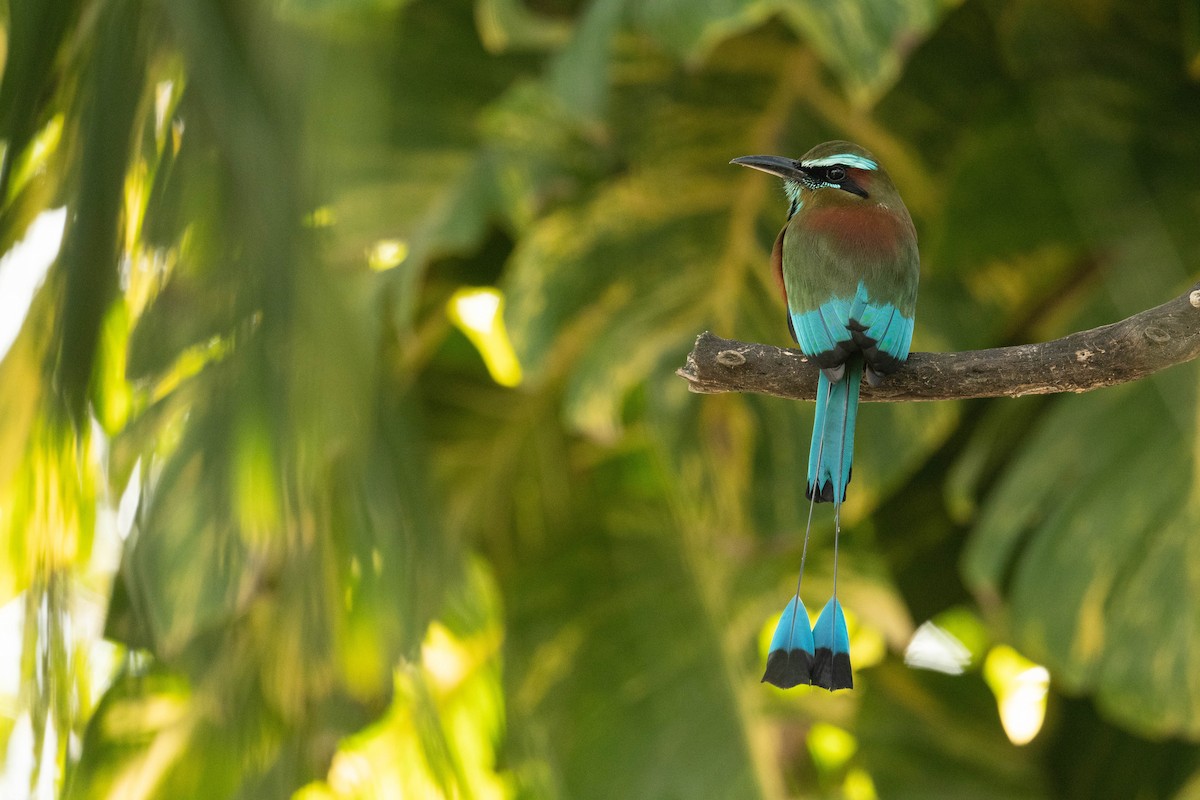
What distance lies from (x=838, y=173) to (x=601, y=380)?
125 centimetres

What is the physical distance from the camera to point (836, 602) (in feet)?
3.33

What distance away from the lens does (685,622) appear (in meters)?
3.23

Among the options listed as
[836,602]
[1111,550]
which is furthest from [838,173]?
[1111,550]

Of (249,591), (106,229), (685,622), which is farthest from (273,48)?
(685,622)

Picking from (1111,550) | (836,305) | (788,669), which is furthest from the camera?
(1111,550)

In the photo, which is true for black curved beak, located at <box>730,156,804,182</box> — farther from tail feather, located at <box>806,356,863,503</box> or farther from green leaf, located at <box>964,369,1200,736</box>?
green leaf, located at <box>964,369,1200,736</box>

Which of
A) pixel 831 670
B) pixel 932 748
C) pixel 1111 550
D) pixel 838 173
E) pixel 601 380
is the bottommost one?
pixel 932 748

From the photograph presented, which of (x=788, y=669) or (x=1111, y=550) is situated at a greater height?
(x=788, y=669)

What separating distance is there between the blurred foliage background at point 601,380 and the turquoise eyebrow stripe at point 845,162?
0.54 metres

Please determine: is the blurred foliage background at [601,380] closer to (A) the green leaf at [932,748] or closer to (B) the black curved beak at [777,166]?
(A) the green leaf at [932,748]

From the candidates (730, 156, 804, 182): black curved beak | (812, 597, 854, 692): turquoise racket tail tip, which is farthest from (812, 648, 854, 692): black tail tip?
(730, 156, 804, 182): black curved beak

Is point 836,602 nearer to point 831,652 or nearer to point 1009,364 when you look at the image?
point 831,652

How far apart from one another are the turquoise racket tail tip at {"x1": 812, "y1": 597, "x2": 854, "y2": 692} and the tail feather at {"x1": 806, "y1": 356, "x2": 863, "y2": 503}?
0.09m

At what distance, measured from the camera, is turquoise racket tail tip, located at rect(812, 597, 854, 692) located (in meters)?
0.94
